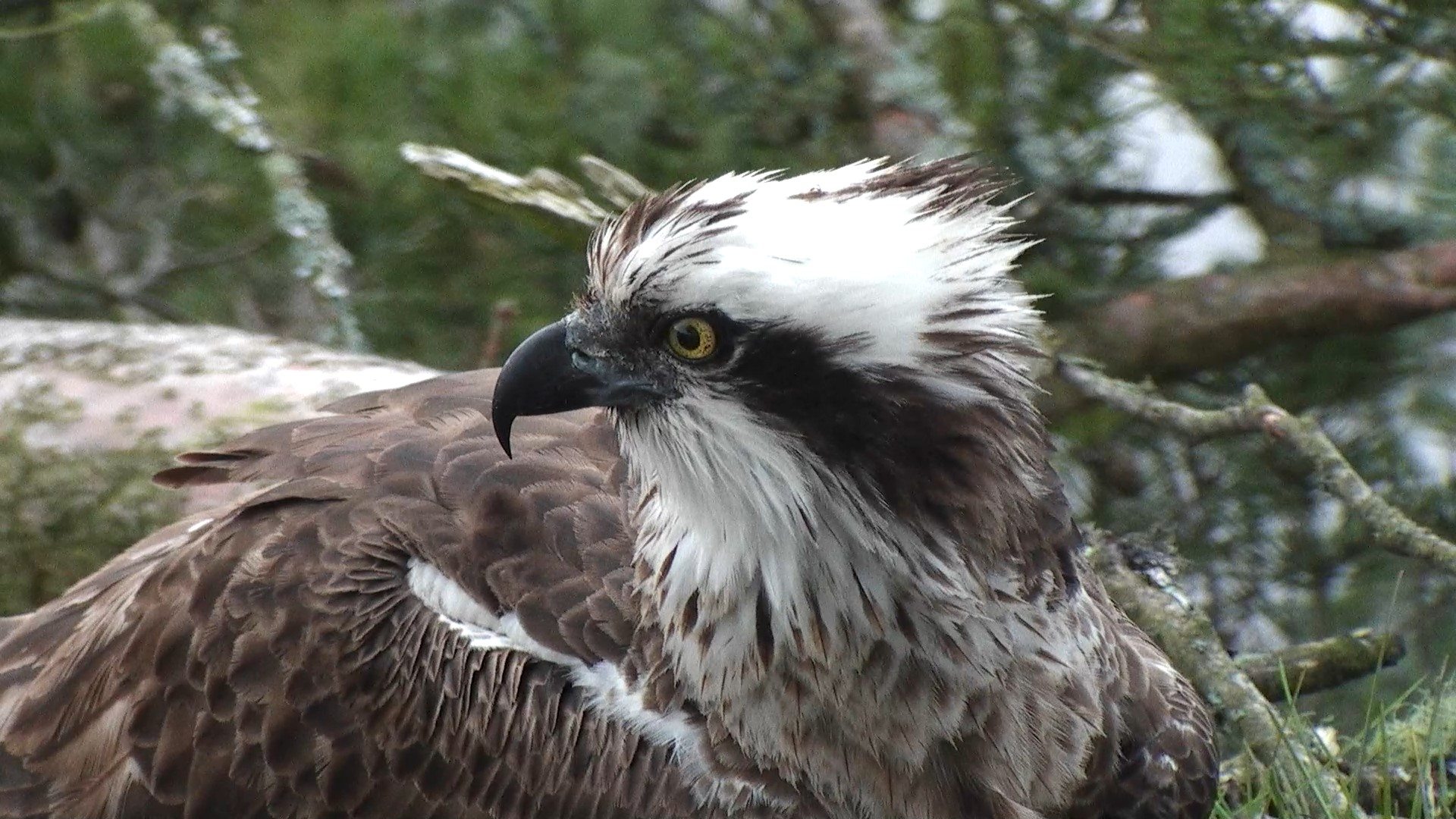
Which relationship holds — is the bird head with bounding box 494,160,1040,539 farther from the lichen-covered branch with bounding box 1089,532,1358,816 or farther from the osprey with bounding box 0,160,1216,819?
the lichen-covered branch with bounding box 1089,532,1358,816

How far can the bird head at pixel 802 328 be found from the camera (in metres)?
2.71

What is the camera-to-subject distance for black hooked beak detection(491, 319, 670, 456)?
2.92 meters

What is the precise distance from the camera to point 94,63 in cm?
644

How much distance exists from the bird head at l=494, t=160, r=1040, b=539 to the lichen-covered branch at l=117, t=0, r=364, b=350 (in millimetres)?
2818

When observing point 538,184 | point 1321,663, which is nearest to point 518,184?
point 538,184

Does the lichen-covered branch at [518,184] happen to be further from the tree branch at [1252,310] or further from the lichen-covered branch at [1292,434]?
the tree branch at [1252,310]

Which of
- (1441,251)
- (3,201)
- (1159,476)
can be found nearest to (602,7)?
(3,201)

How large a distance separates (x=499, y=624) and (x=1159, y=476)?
149 inches

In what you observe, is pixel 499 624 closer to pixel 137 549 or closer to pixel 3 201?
pixel 137 549

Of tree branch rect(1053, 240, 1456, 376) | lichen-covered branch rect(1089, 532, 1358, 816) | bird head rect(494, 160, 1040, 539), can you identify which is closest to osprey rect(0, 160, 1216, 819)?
bird head rect(494, 160, 1040, 539)

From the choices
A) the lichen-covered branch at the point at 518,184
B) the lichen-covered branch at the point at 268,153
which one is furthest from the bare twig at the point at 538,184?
the lichen-covered branch at the point at 268,153

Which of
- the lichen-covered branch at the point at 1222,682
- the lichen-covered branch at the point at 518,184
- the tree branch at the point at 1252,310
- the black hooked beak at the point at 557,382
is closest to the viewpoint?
the black hooked beak at the point at 557,382

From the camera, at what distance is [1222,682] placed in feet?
12.3

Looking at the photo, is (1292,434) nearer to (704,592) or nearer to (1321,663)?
(1321,663)
